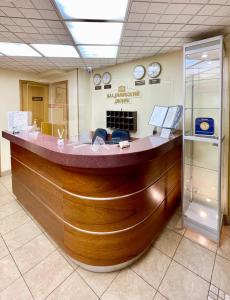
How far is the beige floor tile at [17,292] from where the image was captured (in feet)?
5.26

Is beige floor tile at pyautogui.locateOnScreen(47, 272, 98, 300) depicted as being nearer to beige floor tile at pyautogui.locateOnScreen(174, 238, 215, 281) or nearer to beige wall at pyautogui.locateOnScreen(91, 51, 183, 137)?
beige floor tile at pyautogui.locateOnScreen(174, 238, 215, 281)

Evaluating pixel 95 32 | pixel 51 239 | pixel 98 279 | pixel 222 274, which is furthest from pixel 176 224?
pixel 95 32

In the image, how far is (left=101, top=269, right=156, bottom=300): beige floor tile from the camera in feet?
5.27

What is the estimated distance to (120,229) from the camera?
1.77m

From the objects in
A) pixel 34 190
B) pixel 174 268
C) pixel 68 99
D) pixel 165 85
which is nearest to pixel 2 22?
pixel 34 190

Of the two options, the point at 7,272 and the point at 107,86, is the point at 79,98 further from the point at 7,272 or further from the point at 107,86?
the point at 7,272

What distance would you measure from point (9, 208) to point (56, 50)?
275cm

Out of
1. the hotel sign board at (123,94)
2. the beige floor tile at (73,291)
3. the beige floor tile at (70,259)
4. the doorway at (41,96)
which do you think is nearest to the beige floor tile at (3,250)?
the beige floor tile at (70,259)

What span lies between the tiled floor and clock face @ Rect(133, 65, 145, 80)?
2737 millimetres

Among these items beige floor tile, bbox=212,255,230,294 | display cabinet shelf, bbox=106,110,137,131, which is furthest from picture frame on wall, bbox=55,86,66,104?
beige floor tile, bbox=212,255,230,294

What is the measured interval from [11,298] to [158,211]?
169 cm

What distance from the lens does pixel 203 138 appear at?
2273 millimetres

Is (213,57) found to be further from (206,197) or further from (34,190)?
(34,190)

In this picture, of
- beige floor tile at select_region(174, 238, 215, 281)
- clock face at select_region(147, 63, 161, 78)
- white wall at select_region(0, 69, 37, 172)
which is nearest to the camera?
beige floor tile at select_region(174, 238, 215, 281)
